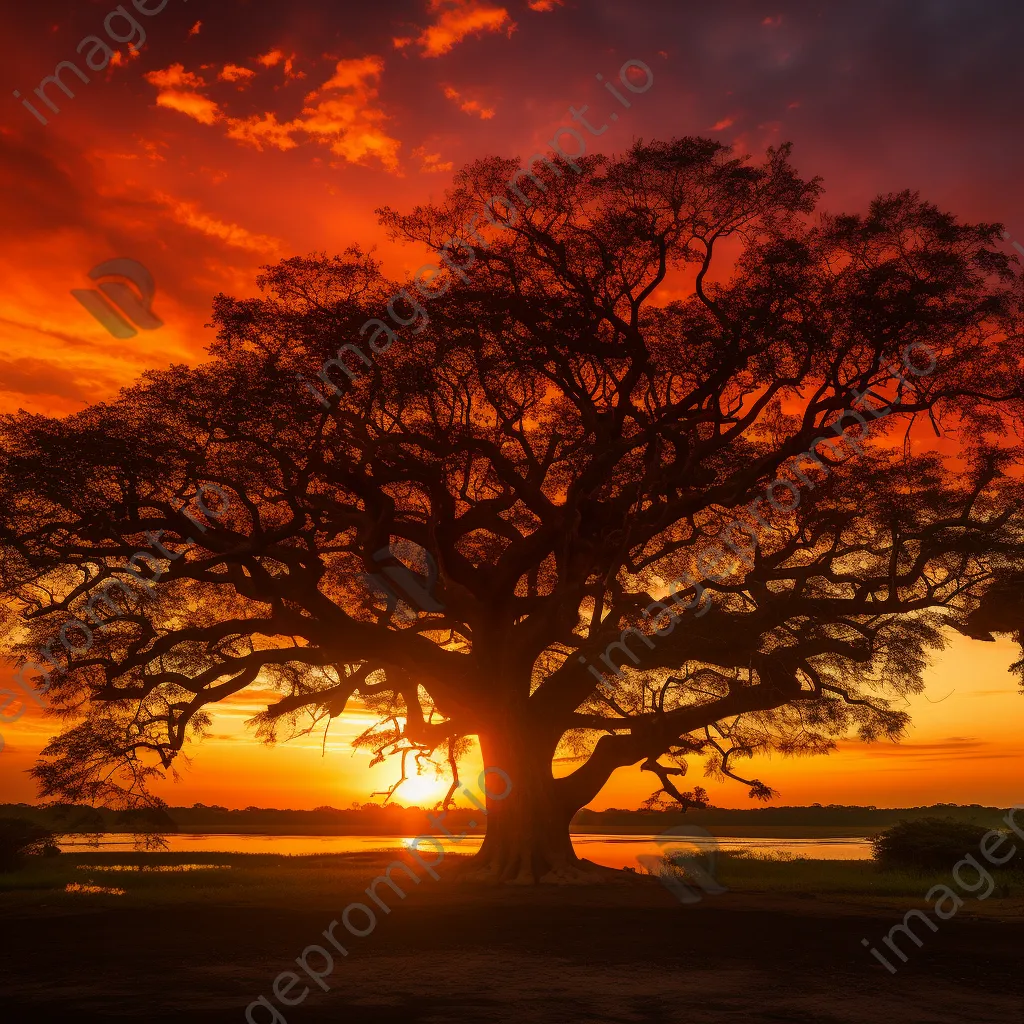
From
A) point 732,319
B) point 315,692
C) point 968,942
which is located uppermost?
point 732,319

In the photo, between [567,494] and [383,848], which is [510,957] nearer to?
[567,494]

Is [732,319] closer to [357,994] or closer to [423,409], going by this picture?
[423,409]

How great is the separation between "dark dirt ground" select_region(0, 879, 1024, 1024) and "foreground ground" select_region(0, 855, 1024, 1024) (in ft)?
0.14

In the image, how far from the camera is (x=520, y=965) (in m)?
11.8

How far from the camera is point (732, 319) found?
75.0ft

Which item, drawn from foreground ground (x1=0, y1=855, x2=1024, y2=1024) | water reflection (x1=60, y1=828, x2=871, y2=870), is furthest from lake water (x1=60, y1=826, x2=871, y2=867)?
foreground ground (x1=0, y1=855, x2=1024, y2=1024)

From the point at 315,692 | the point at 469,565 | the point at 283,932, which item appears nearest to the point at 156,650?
the point at 315,692

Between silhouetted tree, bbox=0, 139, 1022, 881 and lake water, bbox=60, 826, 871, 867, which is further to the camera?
lake water, bbox=60, 826, 871, 867

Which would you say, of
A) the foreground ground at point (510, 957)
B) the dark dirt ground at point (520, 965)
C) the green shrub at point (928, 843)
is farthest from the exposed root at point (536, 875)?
the green shrub at point (928, 843)

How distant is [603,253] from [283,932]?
52.2 feet

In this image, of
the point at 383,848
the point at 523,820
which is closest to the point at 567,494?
the point at 523,820

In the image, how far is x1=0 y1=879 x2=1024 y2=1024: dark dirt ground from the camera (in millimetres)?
9195

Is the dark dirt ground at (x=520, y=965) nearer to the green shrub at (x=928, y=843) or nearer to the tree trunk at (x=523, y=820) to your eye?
the tree trunk at (x=523, y=820)

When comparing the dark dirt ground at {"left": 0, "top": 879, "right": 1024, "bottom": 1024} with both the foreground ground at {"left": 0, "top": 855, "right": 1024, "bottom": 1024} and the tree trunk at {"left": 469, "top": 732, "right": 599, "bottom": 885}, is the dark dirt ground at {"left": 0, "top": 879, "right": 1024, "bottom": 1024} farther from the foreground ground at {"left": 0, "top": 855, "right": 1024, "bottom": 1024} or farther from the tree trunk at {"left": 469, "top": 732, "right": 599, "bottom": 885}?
the tree trunk at {"left": 469, "top": 732, "right": 599, "bottom": 885}
